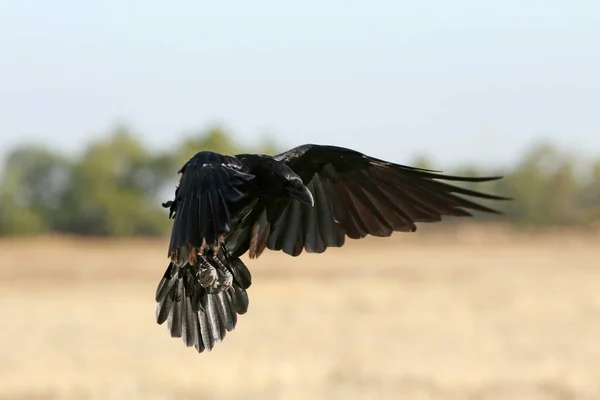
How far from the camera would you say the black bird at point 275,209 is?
652 cm

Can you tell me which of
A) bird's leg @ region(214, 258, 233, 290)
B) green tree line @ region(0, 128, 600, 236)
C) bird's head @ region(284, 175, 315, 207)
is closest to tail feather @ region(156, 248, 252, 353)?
bird's leg @ region(214, 258, 233, 290)

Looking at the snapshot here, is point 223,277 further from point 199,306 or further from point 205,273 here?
point 199,306

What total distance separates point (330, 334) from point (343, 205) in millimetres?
16738

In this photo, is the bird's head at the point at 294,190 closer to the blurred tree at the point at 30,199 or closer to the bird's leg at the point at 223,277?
the bird's leg at the point at 223,277

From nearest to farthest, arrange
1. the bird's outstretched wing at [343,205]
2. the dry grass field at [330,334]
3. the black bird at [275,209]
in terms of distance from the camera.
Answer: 1. the black bird at [275,209]
2. the bird's outstretched wing at [343,205]
3. the dry grass field at [330,334]

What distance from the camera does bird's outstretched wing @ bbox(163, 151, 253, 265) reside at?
598 cm

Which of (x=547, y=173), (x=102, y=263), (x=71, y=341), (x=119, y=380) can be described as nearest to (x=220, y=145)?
(x=102, y=263)

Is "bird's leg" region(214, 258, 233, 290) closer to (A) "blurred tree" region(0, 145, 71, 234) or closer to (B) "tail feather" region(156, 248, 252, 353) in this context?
(B) "tail feather" region(156, 248, 252, 353)

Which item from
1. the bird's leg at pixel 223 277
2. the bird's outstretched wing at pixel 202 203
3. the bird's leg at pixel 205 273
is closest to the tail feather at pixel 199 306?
the bird's leg at pixel 223 277

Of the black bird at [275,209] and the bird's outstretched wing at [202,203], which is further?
the black bird at [275,209]

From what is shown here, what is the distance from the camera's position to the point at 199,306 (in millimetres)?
7762

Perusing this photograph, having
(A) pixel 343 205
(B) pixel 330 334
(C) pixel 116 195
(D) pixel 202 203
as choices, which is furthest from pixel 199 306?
(C) pixel 116 195

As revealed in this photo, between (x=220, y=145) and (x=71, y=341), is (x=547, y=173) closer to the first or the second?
(x=220, y=145)

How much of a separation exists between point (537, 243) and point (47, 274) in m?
25.0
